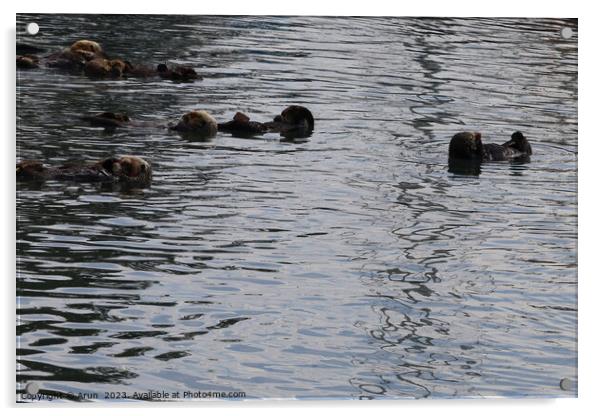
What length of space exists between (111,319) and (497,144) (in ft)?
14.4

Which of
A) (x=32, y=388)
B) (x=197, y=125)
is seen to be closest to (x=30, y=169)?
(x=32, y=388)

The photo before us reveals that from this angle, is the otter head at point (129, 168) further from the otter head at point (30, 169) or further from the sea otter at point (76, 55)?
the otter head at point (30, 169)

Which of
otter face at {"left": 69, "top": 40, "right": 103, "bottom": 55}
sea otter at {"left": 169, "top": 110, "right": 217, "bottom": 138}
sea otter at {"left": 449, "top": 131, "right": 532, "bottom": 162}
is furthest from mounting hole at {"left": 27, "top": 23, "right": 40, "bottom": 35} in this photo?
sea otter at {"left": 449, "top": 131, "right": 532, "bottom": 162}

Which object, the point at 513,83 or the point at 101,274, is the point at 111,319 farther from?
the point at 513,83

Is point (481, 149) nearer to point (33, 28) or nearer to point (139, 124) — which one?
point (139, 124)

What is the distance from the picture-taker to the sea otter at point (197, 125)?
11766mm

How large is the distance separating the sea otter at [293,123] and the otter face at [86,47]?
2.03m

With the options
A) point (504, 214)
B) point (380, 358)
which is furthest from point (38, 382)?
point (504, 214)

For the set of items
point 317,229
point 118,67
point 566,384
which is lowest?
point 566,384

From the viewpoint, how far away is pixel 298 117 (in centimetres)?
1165

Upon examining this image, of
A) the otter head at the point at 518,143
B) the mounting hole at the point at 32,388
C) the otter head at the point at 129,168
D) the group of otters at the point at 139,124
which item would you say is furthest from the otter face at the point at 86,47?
the otter head at the point at 518,143

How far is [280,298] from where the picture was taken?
8.55 meters

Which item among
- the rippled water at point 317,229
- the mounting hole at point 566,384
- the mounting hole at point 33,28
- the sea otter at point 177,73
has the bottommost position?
the mounting hole at point 566,384

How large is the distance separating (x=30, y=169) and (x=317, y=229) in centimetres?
181
